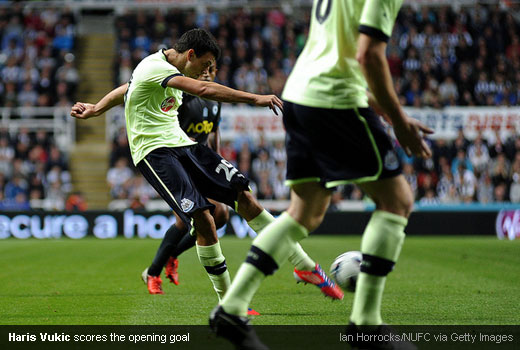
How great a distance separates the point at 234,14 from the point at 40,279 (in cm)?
1831

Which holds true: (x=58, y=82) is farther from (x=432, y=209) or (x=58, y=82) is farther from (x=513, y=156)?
(x=513, y=156)

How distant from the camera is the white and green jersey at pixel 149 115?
589cm

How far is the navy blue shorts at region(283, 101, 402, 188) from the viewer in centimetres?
385

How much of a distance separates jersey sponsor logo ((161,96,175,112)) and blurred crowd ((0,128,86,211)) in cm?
1374

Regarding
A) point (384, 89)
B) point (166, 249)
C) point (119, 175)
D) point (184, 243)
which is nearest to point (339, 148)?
point (384, 89)

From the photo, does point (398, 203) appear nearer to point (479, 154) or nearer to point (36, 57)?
point (479, 154)

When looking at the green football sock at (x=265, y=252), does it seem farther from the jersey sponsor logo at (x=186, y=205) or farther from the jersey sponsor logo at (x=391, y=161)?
the jersey sponsor logo at (x=186, y=205)

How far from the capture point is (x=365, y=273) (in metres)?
3.94

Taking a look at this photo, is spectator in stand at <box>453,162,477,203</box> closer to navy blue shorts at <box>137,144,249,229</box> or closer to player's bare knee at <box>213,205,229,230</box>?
Answer: player's bare knee at <box>213,205,229,230</box>

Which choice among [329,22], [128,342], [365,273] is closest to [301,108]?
[329,22]

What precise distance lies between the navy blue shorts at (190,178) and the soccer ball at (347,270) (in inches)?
40.5

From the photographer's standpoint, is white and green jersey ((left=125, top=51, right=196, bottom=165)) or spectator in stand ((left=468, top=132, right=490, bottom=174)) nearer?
white and green jersey ((left=125, top=51, right=196, bottom=165))

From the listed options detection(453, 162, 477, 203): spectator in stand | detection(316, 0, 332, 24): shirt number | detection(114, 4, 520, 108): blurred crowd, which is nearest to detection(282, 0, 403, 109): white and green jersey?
detection(316, 0, 332, 24): shirt number

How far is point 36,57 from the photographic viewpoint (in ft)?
79.2
